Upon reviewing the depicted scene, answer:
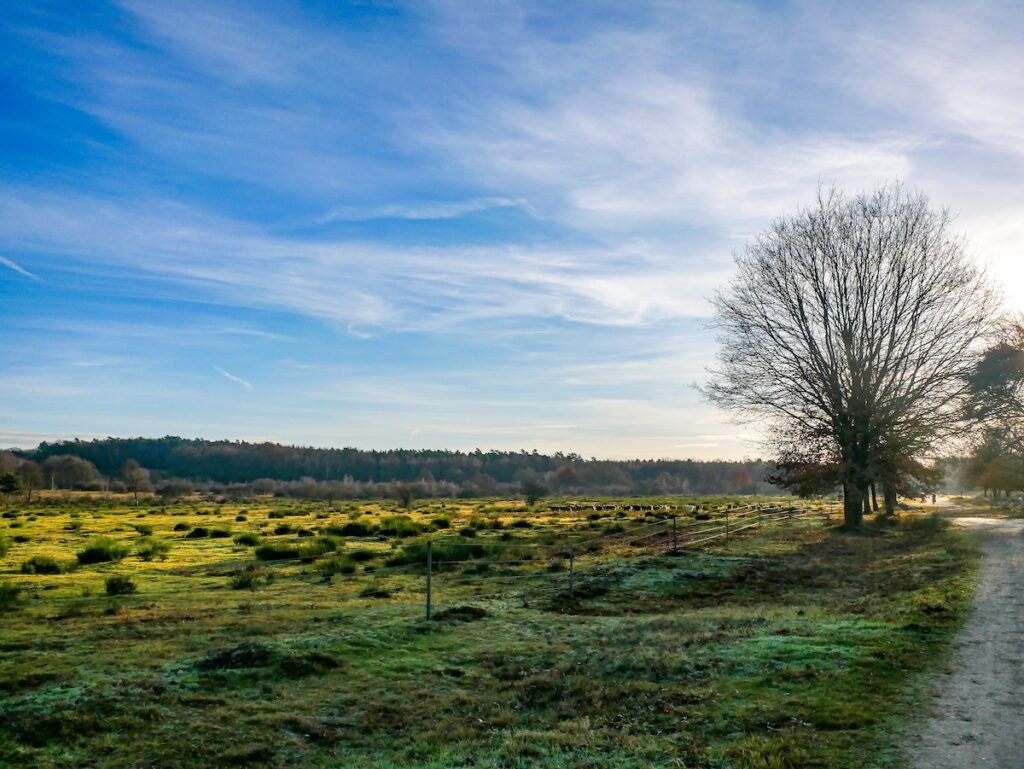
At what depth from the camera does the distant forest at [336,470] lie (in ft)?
482

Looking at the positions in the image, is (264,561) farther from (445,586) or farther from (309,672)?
(309,672)

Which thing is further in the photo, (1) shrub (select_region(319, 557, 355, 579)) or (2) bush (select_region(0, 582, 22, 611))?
(1) shrub (select_region(319, 557, 355, 579))

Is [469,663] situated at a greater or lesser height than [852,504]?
lesser

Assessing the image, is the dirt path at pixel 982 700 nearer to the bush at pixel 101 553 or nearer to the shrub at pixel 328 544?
the shrub at pixel 328 544

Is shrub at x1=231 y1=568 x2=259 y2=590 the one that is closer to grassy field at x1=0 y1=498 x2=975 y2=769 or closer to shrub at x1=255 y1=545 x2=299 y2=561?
grassy field at x1=0 y1=498 x2=975 y2=769

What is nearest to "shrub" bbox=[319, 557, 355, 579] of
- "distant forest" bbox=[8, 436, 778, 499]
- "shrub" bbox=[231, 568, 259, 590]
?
"shrub" bbox=[231, 568, 259, 590]

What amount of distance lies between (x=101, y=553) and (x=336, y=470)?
516ft

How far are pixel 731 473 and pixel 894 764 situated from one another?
644 ft

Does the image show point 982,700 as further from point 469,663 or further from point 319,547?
point 319,547

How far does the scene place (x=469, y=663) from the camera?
11.5 meters

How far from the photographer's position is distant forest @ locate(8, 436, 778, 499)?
147000 millimetres

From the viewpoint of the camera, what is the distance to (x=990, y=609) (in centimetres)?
1415

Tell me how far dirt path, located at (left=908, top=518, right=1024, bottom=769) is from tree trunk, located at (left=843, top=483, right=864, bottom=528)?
1701 centimetres

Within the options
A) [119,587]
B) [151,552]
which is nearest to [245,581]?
[119,587]
